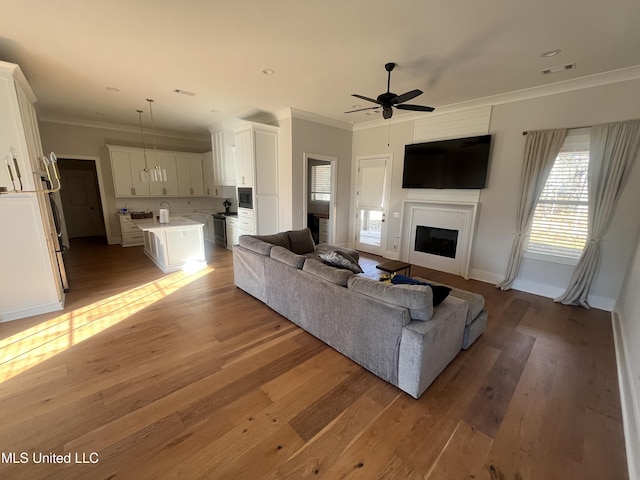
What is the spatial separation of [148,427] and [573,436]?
9.16 ft

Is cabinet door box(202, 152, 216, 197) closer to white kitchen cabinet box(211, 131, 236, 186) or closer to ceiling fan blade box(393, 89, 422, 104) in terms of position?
white kitchen cabinet box(211, 131, 236, 186)

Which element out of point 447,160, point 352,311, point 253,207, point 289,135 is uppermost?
A: point 289,135

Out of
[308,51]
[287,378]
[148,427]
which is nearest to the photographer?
[148,427]

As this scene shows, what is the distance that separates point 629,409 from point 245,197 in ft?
18.6

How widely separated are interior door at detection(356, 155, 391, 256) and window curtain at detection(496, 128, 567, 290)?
92.7 inches

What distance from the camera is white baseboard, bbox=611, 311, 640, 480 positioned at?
1485mm

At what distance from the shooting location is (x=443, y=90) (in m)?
3.82

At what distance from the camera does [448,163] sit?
15.0 ft

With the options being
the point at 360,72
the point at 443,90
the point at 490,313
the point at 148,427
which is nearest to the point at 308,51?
the point at 360,72

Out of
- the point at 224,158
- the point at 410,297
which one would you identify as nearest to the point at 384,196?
the point at 224,158

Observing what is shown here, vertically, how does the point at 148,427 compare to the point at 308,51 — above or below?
below

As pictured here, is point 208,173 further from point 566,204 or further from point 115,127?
point 566,204

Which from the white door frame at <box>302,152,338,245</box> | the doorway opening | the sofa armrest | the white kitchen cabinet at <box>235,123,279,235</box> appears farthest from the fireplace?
the doorway opening

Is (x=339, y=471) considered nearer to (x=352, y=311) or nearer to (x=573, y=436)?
(x=352, y=311)
